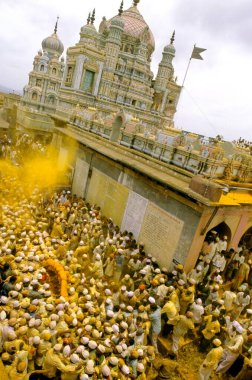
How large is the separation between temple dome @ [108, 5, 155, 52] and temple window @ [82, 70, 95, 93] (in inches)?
457

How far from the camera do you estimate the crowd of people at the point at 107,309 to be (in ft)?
20.1

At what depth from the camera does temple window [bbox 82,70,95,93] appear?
33575mm

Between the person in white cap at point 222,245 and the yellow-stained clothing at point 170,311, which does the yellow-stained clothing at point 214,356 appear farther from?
the person in white cap at point 222,245

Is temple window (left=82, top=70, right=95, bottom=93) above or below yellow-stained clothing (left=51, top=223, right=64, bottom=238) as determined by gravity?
above

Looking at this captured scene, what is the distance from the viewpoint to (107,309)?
7812 millimetres

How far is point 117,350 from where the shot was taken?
6309 mm

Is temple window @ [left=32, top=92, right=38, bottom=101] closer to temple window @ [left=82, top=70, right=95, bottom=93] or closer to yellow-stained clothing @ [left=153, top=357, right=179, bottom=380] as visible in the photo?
temple window @ [left=82, top=70, right=95, bottom=93]

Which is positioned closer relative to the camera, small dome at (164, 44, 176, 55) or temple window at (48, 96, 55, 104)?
temple window at (48, 96, 55, 104)

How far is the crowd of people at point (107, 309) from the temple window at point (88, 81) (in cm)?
2493

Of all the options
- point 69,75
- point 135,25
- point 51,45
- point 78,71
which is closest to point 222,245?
point 78,71

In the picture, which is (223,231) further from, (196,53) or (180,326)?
(196,53)

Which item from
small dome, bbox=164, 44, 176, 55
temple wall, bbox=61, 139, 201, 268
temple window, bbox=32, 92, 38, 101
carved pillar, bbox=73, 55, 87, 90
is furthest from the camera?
small dome, bbox=164, 44, 176, 55

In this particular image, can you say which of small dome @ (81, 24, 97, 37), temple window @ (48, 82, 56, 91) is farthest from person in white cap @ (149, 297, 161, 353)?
temple window @ (48, 82, 56, 91)

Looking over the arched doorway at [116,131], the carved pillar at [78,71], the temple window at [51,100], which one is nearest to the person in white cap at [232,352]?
the arched doorway at [116,131]
